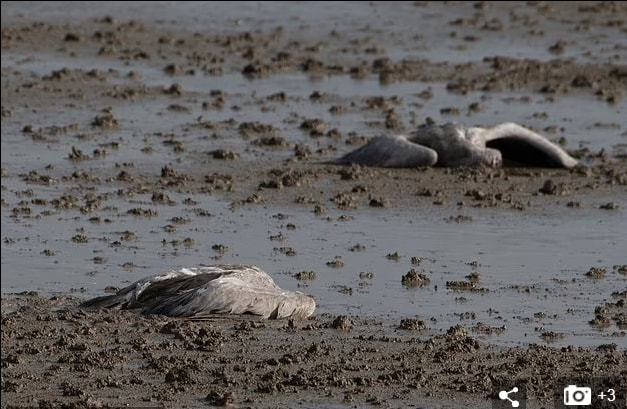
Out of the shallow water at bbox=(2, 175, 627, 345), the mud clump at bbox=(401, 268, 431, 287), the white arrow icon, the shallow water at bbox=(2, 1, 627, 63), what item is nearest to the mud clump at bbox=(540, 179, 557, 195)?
the shallow water at bbox=(2, 175, 627, 345)

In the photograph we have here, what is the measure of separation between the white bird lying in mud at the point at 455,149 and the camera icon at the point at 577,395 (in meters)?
7.82

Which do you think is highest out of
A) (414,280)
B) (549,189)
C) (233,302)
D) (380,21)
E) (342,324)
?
(233,302)

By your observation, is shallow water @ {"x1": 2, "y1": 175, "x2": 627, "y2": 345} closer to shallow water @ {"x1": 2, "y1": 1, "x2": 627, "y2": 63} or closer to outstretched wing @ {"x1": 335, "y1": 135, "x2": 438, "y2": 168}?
outstretched wing @ {"x1": 335, "y1": 135, "x2": 438, "y2": 168}

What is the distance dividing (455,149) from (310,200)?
7.75 ft

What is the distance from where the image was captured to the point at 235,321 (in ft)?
39.9

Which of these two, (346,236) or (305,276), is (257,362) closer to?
(305,276)

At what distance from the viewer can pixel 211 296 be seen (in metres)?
12.1

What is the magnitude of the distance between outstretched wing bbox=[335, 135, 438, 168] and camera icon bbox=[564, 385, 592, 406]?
7819 mm

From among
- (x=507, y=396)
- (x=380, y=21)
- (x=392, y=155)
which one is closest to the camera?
(x=507, y=396)

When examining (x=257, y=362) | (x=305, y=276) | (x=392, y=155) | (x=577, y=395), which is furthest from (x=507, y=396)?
(x=392, y=155)

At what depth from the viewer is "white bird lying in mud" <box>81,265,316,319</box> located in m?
12.1

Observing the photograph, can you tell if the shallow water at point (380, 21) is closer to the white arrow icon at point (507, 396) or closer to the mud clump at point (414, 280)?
the mud clump at point (414, 280)

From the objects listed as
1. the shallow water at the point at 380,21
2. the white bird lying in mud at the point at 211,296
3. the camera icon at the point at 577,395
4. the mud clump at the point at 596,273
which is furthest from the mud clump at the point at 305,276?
the shallow water at the point at 380,21

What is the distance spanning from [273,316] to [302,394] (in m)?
1.87
